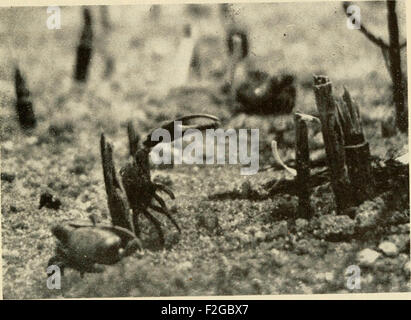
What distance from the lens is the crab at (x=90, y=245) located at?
→ 10.2 ft

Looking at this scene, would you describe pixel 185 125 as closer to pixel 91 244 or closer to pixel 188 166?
pixel 188 166

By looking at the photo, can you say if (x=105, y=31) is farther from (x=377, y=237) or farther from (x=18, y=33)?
(x=377, y=237)

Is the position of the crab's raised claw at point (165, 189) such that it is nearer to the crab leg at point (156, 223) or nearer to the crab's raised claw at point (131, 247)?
the crab leg at point (156, 223)

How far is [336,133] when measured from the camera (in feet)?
10.3

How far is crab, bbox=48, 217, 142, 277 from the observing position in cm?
310

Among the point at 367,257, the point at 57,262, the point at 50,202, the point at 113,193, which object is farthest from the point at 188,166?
the point at 367,257

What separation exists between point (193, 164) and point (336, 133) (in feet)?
2.93

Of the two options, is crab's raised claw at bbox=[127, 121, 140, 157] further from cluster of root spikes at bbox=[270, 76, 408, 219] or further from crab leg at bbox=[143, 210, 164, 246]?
cluster of root spikes at bbox=[270, 76, 408, 219]

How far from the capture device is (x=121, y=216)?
3125mm

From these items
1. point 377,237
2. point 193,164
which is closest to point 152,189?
point 193,164

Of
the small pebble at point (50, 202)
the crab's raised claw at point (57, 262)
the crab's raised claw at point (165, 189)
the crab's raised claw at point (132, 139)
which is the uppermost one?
the crab's raised claw at point (132, 139)

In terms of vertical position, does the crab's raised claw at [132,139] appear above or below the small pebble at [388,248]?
above

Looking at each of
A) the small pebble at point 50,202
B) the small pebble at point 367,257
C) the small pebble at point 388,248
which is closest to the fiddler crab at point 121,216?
the small pebble at point 50,202

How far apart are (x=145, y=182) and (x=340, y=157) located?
1.20 meters
